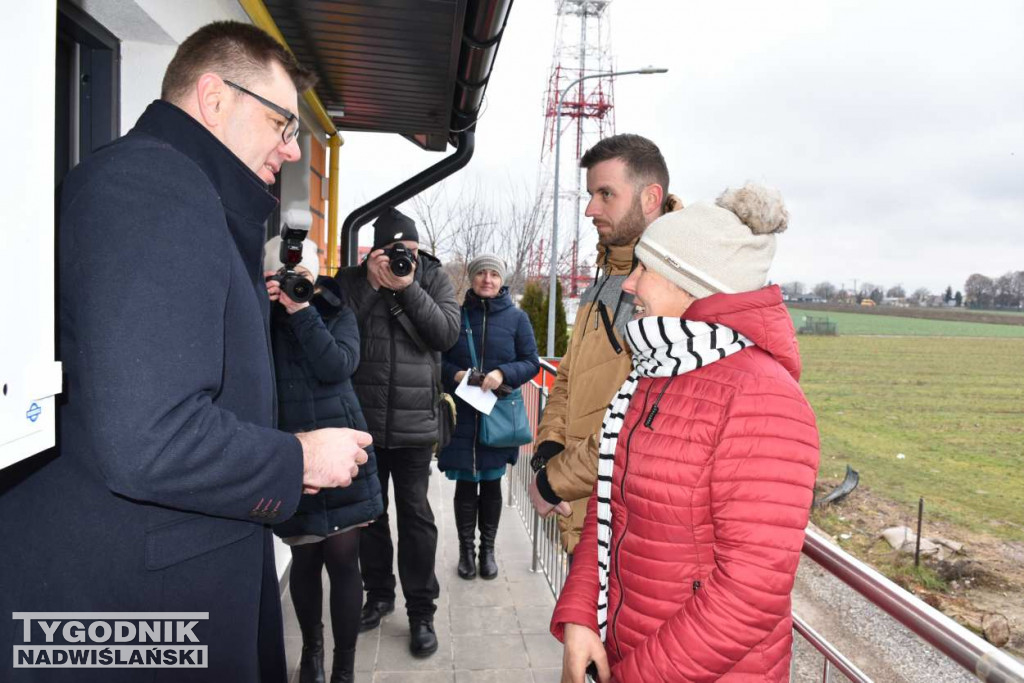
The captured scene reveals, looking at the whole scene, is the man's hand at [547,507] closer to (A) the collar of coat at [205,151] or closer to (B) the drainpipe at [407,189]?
(A) the collar of coat at [205,151]

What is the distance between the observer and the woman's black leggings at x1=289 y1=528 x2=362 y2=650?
2.77 metres

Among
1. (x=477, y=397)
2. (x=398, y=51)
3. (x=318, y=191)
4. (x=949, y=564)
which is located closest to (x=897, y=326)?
(x=949, y=564)

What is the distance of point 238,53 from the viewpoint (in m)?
1.37

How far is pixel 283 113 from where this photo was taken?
55.9 inches

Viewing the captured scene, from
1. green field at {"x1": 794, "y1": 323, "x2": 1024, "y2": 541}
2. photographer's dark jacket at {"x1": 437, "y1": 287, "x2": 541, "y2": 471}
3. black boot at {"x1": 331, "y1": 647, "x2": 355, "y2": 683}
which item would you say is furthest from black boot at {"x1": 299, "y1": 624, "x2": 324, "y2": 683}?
green field at {"x1": 794, "y1": 323, "x2": 1024, "y2": 541}

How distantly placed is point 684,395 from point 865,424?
5449 centimetres

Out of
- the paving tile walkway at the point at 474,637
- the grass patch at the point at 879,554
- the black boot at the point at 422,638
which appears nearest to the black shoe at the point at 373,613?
the paving tile walkway at the point at 474,637

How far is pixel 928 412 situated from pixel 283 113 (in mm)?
61869

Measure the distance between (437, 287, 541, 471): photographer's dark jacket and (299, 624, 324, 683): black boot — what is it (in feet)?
4.69

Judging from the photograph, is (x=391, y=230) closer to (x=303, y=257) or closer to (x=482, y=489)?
(x=303, y=257)

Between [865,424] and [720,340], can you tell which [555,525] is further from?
[865,424]

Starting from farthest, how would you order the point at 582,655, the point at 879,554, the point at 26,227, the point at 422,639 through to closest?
the point at 879,554 < the point at 422,639 < the point at 582,655 < the point at 26,227

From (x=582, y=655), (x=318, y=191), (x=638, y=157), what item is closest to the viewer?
(x=582, y=655)

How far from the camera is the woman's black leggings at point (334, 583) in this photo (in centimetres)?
277
